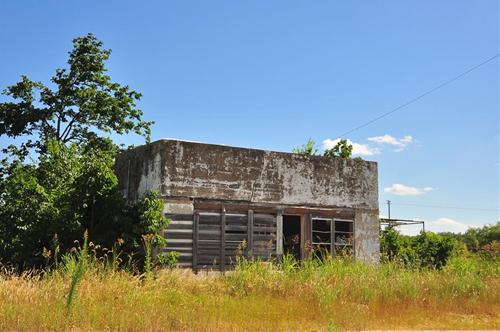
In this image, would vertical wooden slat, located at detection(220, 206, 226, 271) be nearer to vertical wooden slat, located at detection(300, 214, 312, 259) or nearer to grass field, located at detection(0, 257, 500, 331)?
grass field, located at detection(0, 257, 500, 331)

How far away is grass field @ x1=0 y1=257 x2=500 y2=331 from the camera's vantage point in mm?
8305

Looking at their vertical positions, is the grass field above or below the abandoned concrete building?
below

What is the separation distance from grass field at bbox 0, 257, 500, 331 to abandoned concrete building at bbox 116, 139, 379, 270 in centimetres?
155

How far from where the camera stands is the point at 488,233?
5397 cm

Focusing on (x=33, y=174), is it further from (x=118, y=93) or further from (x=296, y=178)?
(x=118, y=93)

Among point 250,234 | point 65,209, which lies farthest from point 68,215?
point 250,234

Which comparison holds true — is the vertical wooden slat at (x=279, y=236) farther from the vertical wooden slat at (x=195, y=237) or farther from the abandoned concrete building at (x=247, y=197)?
the vertical wooden slat at (x=195, y=237)

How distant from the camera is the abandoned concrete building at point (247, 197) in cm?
1412

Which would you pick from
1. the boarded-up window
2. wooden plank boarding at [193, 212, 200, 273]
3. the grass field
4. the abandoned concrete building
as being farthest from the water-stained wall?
the grass field

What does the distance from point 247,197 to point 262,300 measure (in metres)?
4.87

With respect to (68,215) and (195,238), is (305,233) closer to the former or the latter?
(195,238)

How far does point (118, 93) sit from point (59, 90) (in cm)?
278

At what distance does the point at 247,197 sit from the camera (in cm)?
1511

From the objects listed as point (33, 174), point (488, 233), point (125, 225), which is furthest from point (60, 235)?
point (488, 233)
